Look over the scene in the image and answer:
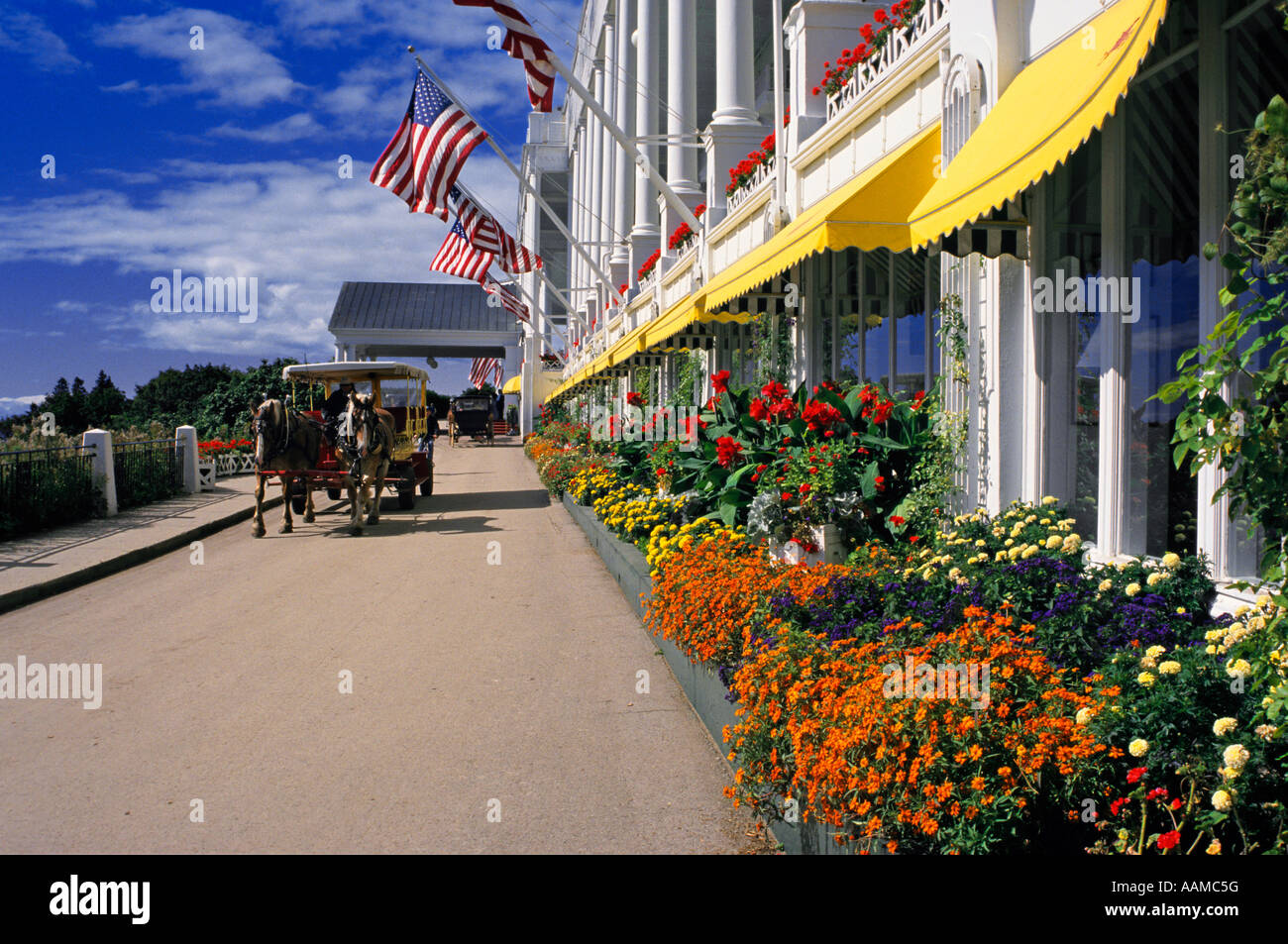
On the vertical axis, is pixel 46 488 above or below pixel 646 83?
below

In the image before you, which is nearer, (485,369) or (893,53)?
(893,53)

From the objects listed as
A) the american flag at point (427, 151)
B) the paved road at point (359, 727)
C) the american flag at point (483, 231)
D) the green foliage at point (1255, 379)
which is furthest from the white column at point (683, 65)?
the green foliage at point (1255, 379)

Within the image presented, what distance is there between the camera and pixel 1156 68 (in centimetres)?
576

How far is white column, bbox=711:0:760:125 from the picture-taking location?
61.4 feet

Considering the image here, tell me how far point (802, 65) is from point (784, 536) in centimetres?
749

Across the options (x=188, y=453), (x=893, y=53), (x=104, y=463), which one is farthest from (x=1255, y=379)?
(x=188, y=453)

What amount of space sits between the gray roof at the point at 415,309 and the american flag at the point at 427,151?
49.4 metres

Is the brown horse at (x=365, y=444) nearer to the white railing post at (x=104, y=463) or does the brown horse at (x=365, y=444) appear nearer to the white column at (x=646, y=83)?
the white railing post at (x=104, y=463)

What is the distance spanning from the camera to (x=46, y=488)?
1570 cm

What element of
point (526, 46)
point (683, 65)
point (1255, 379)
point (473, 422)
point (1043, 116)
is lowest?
point (1255, 379)

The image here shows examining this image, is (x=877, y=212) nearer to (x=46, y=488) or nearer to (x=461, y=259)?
(x=46, y=488)

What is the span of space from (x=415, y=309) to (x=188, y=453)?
49.6m

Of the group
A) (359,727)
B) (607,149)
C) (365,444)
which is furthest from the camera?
(607,149)
